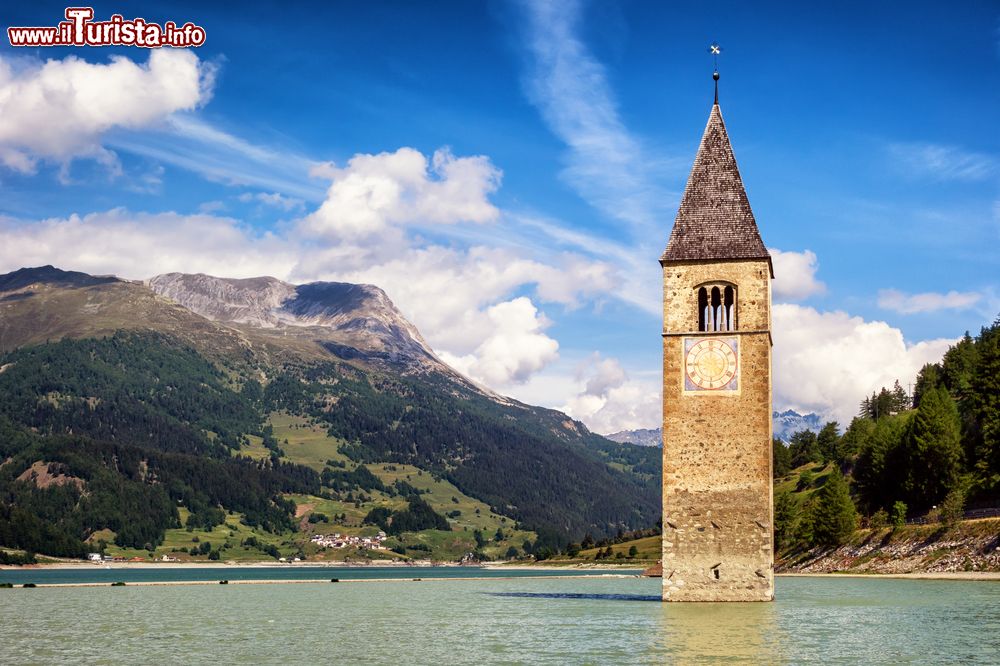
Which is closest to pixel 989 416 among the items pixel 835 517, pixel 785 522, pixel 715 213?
pixel 835 517

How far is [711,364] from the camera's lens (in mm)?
62250

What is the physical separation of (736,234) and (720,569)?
18.8 m

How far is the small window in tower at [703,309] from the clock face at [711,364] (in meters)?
1.13

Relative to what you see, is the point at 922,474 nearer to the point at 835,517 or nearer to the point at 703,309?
the point at 835,517

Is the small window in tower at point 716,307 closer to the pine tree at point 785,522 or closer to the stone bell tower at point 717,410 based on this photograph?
the stone bell tower at point 717,410

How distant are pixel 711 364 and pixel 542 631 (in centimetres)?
1928

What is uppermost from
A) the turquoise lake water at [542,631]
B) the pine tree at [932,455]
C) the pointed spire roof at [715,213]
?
the pointed spire roof at [715,213]

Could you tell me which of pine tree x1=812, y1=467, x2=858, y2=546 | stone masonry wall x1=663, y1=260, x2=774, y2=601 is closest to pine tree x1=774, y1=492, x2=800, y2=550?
pine tree x1=812, y1=467, x2=858, y2=546

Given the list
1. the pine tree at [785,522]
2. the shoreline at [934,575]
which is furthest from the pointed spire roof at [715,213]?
the pine tree at [785,522]

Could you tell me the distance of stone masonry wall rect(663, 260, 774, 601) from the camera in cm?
6006

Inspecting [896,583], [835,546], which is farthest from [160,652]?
[835,546]

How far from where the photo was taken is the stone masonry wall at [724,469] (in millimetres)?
60062

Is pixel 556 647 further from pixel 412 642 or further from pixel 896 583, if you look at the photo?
pixel 896 583

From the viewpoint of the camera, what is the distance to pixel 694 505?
61094 mm
